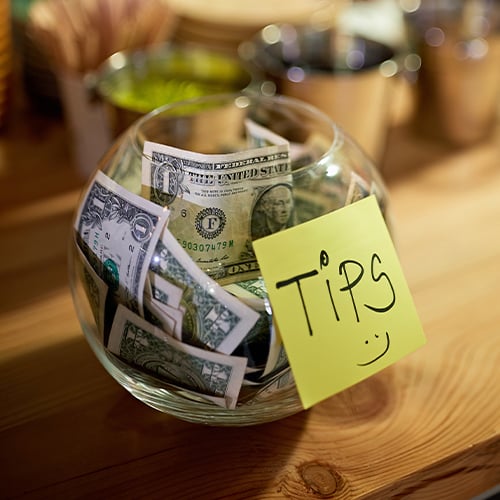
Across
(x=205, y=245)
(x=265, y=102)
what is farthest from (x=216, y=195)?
(x=265, y=102)

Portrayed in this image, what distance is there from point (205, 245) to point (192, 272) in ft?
0.09

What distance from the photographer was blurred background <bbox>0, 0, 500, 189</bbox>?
815mm

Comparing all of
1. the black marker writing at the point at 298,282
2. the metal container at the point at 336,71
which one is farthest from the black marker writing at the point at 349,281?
the metal container at the point at 336,71

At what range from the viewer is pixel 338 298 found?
452 mm

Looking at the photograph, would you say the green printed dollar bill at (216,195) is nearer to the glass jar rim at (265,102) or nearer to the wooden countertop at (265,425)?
the glass jar rim at (265,102)

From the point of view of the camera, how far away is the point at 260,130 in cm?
57

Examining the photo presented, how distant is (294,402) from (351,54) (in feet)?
1.88

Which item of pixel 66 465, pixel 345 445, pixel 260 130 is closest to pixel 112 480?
pixel 66 465

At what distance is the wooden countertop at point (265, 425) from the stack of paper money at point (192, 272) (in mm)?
65

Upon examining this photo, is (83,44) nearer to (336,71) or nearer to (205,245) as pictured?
(336,71)

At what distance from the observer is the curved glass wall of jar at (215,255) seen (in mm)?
452

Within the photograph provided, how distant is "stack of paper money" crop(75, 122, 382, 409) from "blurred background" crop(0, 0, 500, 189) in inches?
11.8

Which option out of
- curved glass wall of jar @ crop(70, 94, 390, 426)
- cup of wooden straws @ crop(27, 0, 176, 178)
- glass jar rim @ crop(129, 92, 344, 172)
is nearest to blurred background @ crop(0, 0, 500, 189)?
cup of wooden straws @ crop(27, 0, 176, 178)

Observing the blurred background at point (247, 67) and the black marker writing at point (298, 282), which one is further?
the blurred background at point (247, 67)
